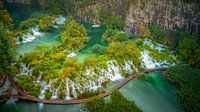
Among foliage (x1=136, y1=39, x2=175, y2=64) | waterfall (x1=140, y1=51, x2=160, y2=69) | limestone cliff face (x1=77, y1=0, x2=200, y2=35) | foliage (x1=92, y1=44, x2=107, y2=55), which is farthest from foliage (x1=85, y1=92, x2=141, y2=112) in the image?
limestone cliff face (x1=77, y1=0, x2=200, y2=35)

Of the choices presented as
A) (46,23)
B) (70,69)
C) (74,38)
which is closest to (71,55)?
(74,38)

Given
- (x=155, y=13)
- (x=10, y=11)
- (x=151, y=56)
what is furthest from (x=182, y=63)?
(x=10, y=11)

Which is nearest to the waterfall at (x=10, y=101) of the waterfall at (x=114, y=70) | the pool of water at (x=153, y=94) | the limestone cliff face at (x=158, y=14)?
the pool of water at (x=153, y=94)

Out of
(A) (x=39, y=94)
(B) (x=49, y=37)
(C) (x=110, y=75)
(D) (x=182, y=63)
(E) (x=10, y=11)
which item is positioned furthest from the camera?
(E) (x=10, y=11)

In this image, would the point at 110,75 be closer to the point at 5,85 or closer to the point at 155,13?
the point at 5,85

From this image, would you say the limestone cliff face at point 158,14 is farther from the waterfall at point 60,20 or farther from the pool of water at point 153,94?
the pool of water at point 153,94

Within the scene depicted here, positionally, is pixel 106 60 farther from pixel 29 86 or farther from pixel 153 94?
pixel 29 86
